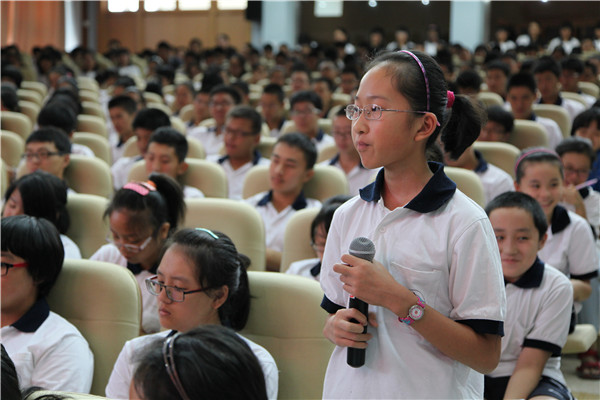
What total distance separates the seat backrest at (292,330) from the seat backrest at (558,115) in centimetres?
353

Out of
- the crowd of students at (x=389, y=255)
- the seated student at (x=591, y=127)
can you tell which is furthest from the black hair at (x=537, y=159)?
the seated student at (x=591, y=127)

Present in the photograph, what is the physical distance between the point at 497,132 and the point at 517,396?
2.44 metres

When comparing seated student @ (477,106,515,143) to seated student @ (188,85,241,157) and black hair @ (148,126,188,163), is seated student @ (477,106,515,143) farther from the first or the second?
seated student @ (188,85,241,157)

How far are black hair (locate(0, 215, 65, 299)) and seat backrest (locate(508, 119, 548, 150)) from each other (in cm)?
291

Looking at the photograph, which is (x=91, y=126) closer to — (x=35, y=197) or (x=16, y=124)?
(x=16, y=124)

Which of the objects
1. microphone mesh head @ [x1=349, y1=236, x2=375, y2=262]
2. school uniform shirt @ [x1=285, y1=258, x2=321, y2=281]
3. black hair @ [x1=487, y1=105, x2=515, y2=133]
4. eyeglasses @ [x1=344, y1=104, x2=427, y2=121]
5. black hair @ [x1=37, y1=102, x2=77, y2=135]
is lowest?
school uniform shirt @ [x1=285, y1=258, x2=321, y2=281]

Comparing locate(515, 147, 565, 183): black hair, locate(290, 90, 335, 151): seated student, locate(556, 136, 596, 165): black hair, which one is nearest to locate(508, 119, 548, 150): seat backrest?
locate(556, 136, 596, 165): black hair

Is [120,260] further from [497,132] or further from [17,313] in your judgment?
[497,132]

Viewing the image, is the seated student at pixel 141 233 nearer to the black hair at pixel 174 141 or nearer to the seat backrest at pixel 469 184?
the black hair at pixel 174 141

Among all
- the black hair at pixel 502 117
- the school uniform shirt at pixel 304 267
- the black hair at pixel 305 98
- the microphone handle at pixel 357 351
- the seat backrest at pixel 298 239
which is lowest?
the school uniform shirt at pixel 304 267

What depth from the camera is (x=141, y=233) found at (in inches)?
93.3

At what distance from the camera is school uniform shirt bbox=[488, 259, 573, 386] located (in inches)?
75.3

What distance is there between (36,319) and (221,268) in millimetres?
545

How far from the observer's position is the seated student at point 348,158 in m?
3.79
